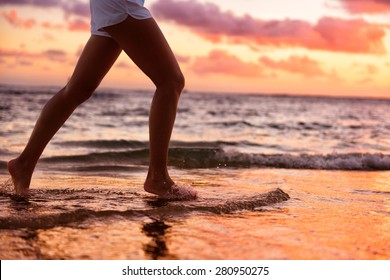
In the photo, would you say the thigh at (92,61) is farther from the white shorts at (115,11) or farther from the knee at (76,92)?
the white shorts at (115,11)

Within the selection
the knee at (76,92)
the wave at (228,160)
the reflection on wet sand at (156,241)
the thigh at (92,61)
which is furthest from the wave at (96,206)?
the wave at (228,160)

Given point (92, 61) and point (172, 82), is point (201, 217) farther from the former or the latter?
point (92, 61)

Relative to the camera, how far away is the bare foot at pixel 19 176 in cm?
371

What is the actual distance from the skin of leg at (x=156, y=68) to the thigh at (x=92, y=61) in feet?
0.68

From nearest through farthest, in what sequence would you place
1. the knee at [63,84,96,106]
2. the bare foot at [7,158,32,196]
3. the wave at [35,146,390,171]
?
the knee at [63,84,96,106]
the bare foot at [7,158,32,196]
the wave at [35,146,390,171]

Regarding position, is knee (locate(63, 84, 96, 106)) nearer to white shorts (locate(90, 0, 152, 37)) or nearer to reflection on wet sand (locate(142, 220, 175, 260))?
white shorts (locate(90, 0, 152, 37))

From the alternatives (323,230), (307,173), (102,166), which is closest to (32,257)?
(323,230)

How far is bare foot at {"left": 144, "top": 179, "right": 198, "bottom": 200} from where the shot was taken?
3.65 meters

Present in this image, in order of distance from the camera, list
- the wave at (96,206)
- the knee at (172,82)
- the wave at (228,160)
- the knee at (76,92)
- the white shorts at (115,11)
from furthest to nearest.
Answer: the wave at (228,160), the knee at (76,92), the knee at (172,82), the white shorts at (115,11), the wave at (96,206)

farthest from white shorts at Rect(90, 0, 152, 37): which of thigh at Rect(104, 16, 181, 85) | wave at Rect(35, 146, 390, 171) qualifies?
wave at Rect(35, 146, 390, 171)

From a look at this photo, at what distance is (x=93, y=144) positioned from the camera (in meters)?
9.38

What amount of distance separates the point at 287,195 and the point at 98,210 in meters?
1.48

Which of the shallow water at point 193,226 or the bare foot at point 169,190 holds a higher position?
the bare foot at point 169,190

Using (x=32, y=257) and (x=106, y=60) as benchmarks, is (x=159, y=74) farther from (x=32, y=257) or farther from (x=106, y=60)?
(x=32, y=257)
